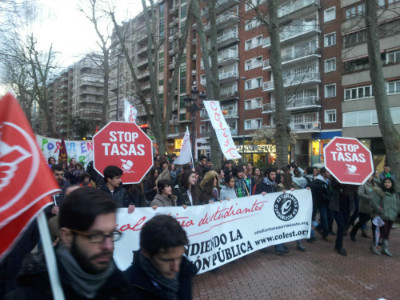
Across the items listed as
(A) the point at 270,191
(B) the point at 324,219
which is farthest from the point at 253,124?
(A) the point at 270,191

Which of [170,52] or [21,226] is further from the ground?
[170,52]

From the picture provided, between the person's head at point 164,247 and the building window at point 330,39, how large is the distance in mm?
33784

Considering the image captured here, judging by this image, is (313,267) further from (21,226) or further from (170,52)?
(170,52)

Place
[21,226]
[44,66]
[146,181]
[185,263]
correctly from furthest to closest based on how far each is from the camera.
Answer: [44,66] < [146,181] < [185,263] < [21,226]

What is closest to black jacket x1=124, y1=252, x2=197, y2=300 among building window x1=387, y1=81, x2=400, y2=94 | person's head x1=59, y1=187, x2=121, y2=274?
person's head x1=59, y1=187, x2=121, y2=274

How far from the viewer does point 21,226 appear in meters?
1.49

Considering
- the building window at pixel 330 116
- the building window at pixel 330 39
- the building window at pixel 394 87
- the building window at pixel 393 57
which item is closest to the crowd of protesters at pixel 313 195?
the building window at pixel 394 87

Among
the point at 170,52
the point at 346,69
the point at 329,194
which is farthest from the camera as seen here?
the point at 170,52

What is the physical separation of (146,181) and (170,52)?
47.1 m

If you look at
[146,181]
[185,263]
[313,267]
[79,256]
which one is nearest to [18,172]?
[79,256]

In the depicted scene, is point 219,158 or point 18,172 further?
point 219,158

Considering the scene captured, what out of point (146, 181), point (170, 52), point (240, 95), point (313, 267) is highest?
point (170, 52)

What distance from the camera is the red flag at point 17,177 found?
4.80 feet

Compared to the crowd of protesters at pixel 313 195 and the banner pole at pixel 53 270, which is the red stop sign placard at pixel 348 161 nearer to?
the crowd of protesters at pixel 313 195
